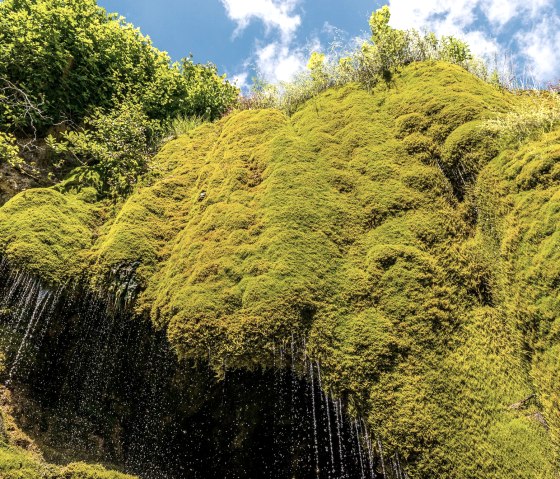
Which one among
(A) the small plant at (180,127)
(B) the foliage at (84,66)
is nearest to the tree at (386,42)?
(A) the small plant at (180,127)

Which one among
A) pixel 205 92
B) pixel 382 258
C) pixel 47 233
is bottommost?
pixel 382 258

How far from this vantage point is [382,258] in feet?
17.4

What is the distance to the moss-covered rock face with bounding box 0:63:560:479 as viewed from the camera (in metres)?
4.18

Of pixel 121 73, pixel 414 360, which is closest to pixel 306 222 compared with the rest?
pixel 414 360

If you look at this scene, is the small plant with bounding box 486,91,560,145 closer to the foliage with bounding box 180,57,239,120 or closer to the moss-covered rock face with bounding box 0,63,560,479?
the moss-covered rock face with bounding box 0,63,560,479

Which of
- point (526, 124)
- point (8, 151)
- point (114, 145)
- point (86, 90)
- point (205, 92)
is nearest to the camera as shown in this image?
point (526, 124)

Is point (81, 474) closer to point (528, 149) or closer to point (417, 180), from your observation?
point (417, 180)

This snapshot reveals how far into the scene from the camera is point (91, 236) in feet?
25.1

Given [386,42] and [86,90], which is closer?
[386,42]

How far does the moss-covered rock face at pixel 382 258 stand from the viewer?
4180mm

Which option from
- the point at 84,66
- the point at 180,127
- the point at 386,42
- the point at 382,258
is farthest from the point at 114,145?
the point at 382,258

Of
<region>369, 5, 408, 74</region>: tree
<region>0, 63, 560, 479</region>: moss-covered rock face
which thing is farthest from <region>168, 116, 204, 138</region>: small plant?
<region>369, 5, 408, 74</region>: tree

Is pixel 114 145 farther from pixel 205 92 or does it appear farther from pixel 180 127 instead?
pixel 205 92

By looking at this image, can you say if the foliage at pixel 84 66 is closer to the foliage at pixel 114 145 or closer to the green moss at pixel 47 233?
the foliage at pixel 114 145
